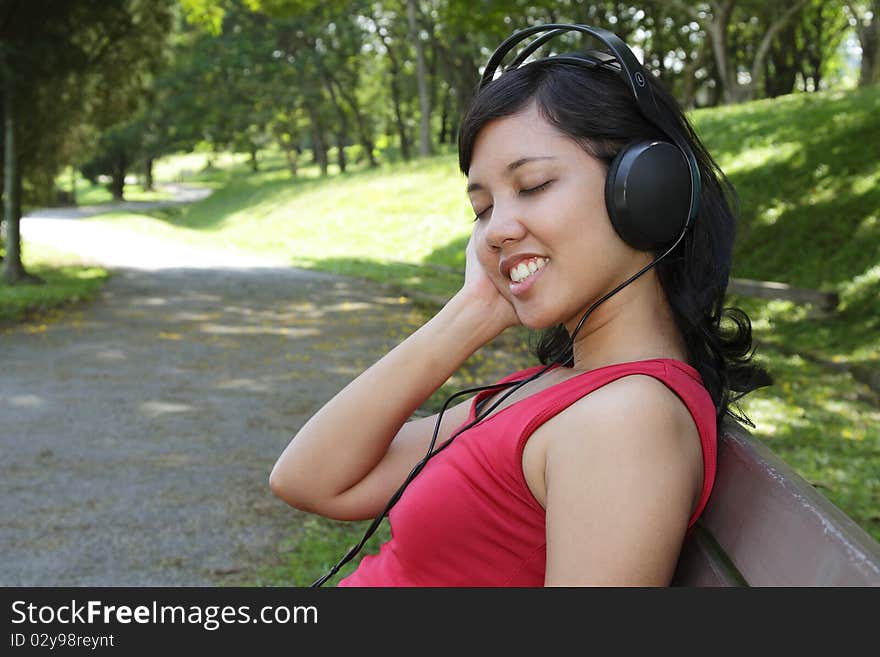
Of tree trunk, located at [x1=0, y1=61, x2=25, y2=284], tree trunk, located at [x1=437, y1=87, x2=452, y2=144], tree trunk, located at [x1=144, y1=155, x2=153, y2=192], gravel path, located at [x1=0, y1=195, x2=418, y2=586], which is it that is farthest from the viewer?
tree trunk, located at [x1=144, y1=155, x2=153, y2=192]

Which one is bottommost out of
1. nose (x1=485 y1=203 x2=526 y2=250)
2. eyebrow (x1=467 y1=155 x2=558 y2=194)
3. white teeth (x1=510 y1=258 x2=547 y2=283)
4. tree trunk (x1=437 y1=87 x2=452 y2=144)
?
white teeth (x1=510 y1=258 x2=547 y2=283)

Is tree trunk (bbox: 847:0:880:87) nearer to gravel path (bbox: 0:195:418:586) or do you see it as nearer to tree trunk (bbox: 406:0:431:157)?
gravel path (bbox: 0:195:418:586)

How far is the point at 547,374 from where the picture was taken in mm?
2066

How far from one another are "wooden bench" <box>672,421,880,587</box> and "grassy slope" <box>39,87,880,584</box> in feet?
10.4

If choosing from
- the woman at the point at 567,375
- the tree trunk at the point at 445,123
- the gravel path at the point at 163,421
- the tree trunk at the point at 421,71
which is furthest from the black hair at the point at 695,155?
the tree trunk at the point at 445,123

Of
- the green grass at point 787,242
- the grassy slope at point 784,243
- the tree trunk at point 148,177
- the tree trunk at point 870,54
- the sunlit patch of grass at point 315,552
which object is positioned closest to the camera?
the sunlit patch of grass at point 315,552

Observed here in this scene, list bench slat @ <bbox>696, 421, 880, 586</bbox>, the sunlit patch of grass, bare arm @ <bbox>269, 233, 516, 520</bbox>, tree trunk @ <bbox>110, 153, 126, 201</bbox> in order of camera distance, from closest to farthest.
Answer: bench slat @ <bbox>696, 421, 880, 586</bbox> < bare arm @ <bbox>269, 233, 516, 520</bbox> < the sunlit patch of grass < tree trunk @ <bbox>110, 153, 126, 201</bbox>

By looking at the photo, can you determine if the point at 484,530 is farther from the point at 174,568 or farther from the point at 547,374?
the point at 174,568

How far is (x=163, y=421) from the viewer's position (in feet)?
25.0

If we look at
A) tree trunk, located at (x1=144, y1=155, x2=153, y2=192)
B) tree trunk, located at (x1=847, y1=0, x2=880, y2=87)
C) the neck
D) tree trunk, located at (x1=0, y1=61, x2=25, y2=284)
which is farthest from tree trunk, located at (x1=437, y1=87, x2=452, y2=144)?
the neck

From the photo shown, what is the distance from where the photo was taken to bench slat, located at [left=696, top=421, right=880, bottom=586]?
117cm

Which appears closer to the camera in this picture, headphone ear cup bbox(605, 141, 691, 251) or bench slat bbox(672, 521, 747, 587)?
bench slat bbox(672, 521, 747, 587)

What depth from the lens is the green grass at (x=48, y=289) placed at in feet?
42.4

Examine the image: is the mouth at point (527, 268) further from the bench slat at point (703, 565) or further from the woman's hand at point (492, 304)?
the bench slat at point (703, 565)
